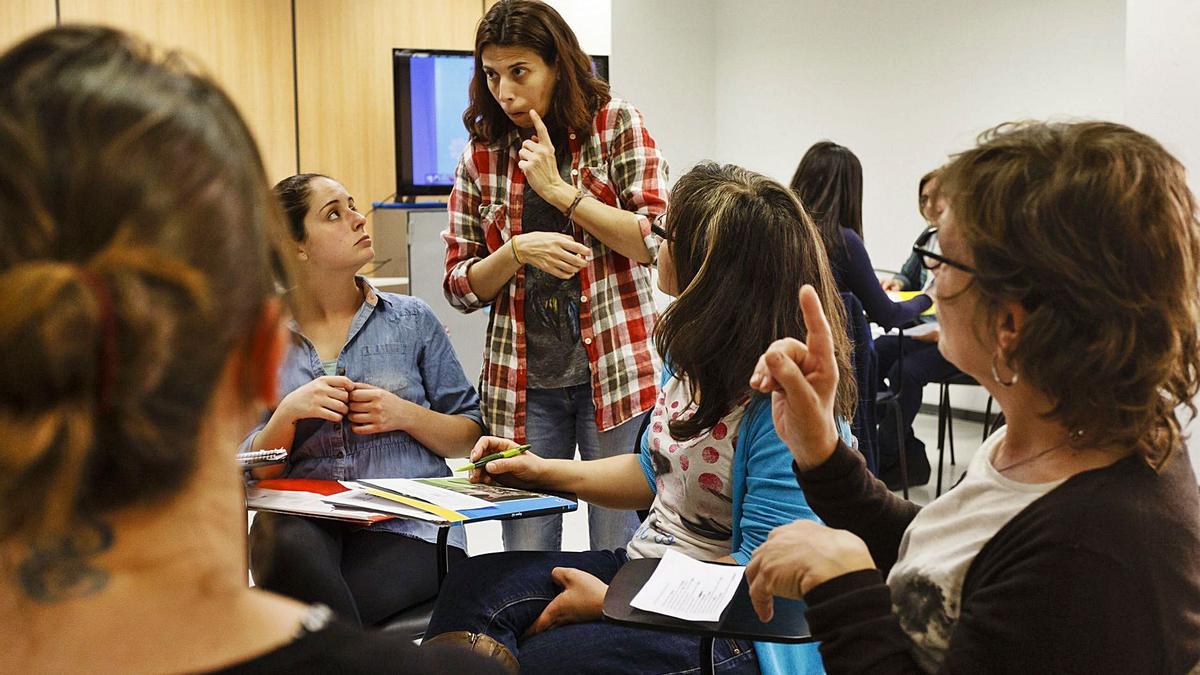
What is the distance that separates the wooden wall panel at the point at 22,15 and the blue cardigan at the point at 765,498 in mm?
4142

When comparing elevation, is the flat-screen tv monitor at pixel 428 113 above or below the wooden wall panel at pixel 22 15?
below

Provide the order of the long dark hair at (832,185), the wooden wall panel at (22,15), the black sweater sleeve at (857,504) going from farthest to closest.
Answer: the wooden wall panel at (22,15)
the long dark hair at (832,185)
the black sweater sleeve at (857,504)

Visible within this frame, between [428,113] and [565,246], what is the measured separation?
3.35m

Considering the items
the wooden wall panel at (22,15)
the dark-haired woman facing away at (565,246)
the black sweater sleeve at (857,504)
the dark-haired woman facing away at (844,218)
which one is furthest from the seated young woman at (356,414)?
the wooden wall panel at (22,15)

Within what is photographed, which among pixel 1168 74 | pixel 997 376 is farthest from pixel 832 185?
pixel 997 376

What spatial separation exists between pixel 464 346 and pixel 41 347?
15.7 ft

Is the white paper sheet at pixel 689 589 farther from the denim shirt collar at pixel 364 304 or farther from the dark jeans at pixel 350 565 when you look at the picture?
the denim shirt collar at pixel 364 304

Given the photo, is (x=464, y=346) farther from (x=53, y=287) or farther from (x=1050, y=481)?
(x=53, y=287)

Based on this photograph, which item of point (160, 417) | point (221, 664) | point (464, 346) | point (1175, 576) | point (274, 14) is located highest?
point (274, 14)

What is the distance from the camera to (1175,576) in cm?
98

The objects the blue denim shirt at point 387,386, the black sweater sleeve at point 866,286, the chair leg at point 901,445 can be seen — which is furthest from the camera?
the chair leg at point 901,445

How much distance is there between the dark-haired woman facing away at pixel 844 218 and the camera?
3648 mm

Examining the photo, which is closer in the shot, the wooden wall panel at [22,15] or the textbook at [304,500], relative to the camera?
the textbook at [304,500]

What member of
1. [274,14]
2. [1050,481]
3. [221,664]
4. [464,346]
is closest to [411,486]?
[1050,481]
